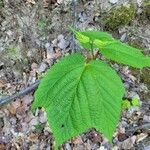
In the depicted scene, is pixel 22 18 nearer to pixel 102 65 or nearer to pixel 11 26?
pixel 11 26

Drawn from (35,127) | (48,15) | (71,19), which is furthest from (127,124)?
(48,15)

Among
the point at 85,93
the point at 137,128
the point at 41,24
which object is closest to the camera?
the point at 85,93

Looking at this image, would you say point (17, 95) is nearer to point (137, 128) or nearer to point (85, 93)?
point (137, 128)

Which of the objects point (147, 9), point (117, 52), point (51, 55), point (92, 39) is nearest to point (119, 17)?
point (147, 9)

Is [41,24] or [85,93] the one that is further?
[41,24]

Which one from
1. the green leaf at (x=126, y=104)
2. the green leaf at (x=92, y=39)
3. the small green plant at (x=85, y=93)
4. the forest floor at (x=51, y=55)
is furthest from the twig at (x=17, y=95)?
the small green plant at (x=85, y=93)

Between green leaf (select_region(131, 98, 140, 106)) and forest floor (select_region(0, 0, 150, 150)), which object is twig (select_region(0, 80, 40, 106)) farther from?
green leaf (select_region(131, 98, 140, 106))
